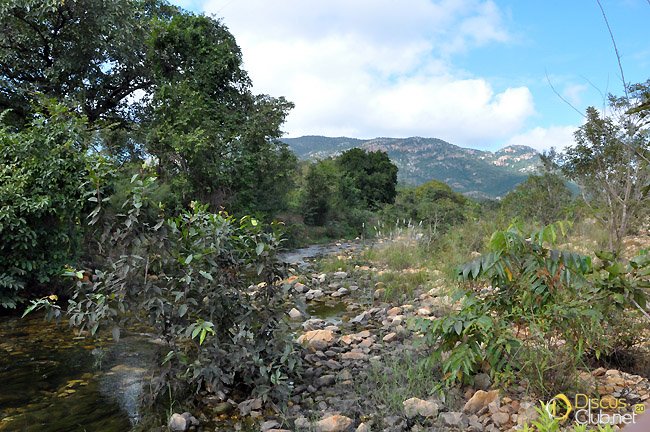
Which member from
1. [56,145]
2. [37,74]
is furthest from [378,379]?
[37,74]

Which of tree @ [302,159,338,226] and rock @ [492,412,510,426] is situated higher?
tree @ [302,159,338,226]

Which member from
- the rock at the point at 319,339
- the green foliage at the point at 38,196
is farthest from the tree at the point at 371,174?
the rock at the point at 319,339

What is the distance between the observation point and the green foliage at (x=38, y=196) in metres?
5.36

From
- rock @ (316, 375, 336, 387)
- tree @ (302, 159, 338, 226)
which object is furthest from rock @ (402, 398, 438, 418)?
tree @ (302, 159, 338, 226)

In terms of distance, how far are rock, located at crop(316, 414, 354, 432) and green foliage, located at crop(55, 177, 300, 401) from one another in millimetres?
438

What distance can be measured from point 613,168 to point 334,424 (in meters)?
6.66

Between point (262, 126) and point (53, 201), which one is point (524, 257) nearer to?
point (53, 201)

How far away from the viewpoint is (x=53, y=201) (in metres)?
5.59

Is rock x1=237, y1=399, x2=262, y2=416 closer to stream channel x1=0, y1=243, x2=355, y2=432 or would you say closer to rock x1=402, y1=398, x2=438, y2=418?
stream channel x1=0, y1=243, x2=355, y2=432

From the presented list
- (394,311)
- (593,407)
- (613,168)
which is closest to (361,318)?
(394,311)

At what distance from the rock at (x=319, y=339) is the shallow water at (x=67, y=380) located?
1472mm

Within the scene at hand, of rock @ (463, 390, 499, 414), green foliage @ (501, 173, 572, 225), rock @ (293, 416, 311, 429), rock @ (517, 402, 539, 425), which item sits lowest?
rock @ (293, 416, 311, 429)

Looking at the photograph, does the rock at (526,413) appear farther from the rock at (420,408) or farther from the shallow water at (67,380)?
the shallow water at (67,380)

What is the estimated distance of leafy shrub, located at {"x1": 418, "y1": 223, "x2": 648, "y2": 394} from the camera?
2.49 m
